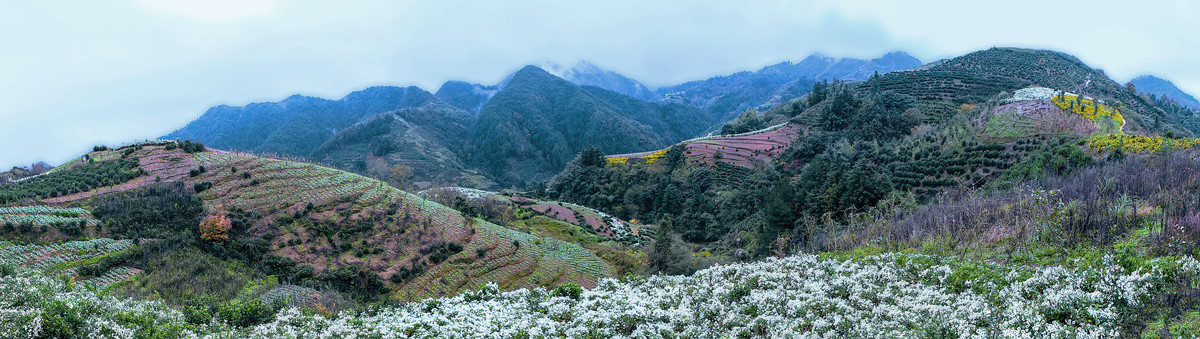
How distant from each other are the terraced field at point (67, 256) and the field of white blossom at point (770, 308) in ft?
17.9

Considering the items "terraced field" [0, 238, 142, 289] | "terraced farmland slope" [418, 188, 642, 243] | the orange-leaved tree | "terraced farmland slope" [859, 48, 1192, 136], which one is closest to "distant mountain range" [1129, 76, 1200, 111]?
"terraced farmland slope" [859, 48, 1192, 136]

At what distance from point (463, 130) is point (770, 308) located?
457 feet

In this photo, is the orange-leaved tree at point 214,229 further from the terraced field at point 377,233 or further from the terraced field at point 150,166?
the terraced field at point 150,166

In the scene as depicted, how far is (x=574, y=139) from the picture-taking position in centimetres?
13962

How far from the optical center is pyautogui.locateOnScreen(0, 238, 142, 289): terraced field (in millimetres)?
14766

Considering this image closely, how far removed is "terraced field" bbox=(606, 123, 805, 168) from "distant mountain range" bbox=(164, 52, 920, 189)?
50.3 metres

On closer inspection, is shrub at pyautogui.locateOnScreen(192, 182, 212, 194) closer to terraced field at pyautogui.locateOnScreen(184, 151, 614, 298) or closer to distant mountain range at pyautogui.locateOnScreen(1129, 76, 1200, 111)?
terraced field at pyautogui.locateOnScreen(184, 151, 614, 298)

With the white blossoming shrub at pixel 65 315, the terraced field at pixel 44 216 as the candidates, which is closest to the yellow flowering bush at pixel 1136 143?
the white blossoming shrub at pixel 65 315

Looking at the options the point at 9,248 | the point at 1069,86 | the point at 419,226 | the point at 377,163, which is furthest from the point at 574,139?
the point at 9,248

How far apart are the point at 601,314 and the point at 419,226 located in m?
16.5

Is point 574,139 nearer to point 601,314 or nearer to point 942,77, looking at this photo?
point 942,77

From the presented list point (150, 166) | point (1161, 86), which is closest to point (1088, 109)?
point (150, 166)

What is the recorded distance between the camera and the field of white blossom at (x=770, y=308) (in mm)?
7008

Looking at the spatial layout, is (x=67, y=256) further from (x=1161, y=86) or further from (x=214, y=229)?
(x=1161, y=86)
